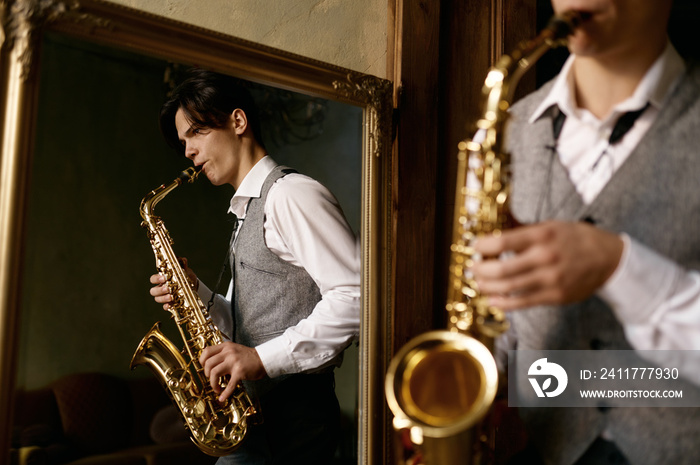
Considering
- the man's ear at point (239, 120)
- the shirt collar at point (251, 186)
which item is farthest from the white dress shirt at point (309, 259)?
the man's ear at point (239, 120)

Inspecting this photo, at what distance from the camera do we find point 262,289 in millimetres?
1684

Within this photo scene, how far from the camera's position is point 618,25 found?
121cm

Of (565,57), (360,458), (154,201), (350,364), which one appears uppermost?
(565,57)

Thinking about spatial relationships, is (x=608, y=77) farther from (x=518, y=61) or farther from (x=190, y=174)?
(x=190, y=174)

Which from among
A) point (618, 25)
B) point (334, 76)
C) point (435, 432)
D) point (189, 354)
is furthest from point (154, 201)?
point (618, 25)

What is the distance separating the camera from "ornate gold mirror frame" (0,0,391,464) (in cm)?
130

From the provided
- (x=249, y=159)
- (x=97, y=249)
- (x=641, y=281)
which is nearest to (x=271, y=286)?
(x=249, y=159)

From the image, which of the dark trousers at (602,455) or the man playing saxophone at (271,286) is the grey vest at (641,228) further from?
the man playing saxophone at (271,286)

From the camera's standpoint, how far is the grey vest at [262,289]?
1.65 metres

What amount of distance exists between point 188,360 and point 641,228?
3.76 feet

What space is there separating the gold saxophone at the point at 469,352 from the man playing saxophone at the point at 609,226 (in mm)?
90

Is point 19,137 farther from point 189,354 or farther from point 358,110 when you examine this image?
point 358,110

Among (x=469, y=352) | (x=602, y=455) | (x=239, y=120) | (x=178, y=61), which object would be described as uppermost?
(x=178, y=61)

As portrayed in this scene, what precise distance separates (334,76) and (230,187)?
45cm
